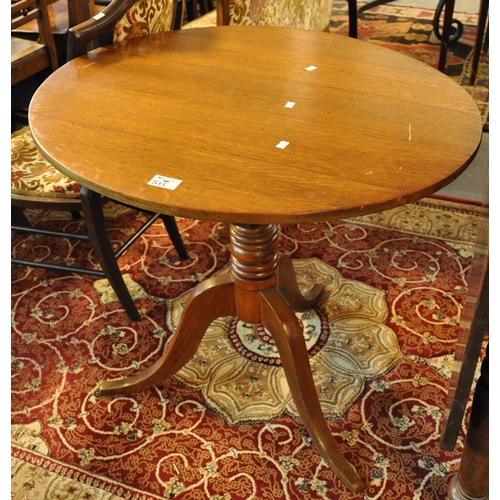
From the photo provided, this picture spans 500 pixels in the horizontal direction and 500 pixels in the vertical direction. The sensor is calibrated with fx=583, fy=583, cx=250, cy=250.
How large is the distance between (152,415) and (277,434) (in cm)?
34

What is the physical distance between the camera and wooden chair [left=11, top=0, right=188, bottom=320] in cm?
154

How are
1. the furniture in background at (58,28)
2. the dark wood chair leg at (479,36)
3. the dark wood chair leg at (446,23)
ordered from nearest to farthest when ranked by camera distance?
the furniture in background at (58,28) < the dark wood chair leg at (446,23) < the dark wood chair leg at (479,36)

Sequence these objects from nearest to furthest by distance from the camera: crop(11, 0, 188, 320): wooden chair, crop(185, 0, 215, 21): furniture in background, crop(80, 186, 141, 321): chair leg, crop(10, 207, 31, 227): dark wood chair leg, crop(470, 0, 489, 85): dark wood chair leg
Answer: crop(11, 0, 188, 320): wooden chair, crop(80, 186, 141, 321): chair leg, crop(10, 207, 31, 227): dark wood chair leg, crop(470, 0, 489, 85): dark wood chair leg, crop(185, 0, 215, 21): furniture in background

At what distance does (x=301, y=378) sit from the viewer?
1422mm

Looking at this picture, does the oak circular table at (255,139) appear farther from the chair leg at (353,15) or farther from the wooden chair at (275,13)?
the chair leg at (353,15)

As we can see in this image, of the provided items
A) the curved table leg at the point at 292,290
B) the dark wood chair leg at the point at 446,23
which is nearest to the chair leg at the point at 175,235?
the curved table leg at the point at 292,290

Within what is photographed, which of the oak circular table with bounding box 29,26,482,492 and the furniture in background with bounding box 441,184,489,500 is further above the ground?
the oak circular table with bounding box 29,26,482,492

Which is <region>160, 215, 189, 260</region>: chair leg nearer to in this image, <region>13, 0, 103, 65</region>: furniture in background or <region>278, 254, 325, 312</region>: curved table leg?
<region>278, 254, 325, 312</region>: curved table leg

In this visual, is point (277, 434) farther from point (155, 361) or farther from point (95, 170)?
point (95, 170)

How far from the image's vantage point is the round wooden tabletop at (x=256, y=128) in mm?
978

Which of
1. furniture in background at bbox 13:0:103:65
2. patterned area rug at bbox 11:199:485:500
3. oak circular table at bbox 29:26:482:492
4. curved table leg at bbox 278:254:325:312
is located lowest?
patterned area rug at bbox 11:199:485:500

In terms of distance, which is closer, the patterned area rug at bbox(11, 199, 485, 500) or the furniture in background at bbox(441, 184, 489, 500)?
the furniture in background at bbox(441, 184, 489, 500)

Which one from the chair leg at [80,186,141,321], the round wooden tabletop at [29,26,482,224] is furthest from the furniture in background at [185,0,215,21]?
the chair leg at [80,186,141,321]

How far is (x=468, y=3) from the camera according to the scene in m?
4.43
